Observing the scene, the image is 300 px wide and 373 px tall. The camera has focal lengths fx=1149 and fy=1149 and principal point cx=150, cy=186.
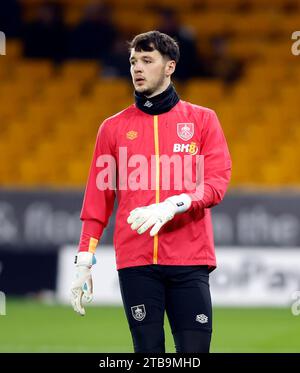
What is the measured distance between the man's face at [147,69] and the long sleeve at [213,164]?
1.11 ft

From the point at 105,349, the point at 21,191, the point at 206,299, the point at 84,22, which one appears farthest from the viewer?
the point at 84,22

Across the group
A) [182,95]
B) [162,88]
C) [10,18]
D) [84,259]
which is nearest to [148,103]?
[162,88]

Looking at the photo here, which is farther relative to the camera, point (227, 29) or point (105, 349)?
point (227, 29)

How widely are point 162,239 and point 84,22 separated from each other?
11357 mm

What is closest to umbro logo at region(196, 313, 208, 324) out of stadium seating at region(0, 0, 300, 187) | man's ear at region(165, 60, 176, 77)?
man's ear at region(165, 60, 176, 77)

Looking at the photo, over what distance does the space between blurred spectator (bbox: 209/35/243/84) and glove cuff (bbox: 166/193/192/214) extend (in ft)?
38.0

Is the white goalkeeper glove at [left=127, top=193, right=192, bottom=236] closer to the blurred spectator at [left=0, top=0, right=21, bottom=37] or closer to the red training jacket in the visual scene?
the red training jacket

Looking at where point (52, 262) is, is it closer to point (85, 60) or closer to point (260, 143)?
point (260, 143)

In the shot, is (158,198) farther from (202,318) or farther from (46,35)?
(46,35)

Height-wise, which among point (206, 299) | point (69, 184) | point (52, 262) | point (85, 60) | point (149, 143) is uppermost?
point (85, 60)

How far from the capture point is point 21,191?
45.1 ft

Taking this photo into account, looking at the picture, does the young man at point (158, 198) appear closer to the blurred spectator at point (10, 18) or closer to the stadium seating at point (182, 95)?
the stadium seating at point (182, 95)

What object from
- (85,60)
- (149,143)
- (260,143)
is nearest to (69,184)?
(260,143)

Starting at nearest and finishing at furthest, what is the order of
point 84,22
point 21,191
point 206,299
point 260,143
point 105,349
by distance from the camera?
point 206,299 < point 105,349 < point 21,191 < point 260,143 < point 84,22
